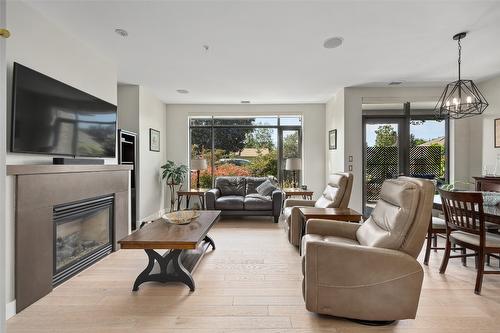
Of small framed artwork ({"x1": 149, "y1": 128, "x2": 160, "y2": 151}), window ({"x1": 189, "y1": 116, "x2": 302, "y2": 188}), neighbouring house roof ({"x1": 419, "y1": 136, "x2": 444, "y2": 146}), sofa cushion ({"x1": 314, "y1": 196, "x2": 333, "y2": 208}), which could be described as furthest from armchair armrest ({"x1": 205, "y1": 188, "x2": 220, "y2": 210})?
neighbouring house roof ({"x1": 419, "y1": 136, "x2": 444, "y2": 146})

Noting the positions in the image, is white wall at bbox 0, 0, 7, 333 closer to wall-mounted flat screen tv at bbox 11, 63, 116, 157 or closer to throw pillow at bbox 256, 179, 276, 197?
wall-mounted flat screen tv at bbox 11, 63, 116, 157

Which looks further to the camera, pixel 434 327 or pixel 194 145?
pixel 194 145

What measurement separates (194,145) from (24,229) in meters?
4.46

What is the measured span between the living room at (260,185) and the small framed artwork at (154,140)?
0.77ft

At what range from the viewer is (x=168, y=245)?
7.12 ft

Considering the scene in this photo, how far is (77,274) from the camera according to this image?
8.75 ft

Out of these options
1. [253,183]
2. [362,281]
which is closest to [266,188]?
[253,183]

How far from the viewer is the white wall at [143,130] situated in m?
4.75

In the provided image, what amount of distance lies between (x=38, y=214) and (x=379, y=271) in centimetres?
276

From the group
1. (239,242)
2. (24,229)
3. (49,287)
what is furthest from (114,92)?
(239,242)

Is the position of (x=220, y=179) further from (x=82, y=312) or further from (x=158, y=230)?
(x=82, y=312)

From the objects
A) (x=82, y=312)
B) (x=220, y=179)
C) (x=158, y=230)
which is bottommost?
(x=82, y=312)

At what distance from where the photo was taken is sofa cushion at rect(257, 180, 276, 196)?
5352 millimetres

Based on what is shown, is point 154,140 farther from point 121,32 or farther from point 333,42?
point 333,42
